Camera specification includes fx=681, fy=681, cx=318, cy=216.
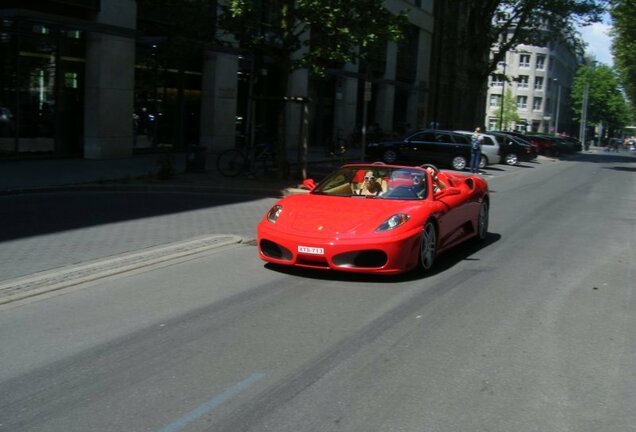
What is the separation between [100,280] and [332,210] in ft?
8.68

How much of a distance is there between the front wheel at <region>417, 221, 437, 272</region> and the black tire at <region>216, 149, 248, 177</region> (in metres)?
10.5

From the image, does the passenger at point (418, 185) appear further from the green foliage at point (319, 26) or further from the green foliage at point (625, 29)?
the green foliage at point (625, 29)

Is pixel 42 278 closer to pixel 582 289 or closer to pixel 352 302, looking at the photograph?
pixel 352 302

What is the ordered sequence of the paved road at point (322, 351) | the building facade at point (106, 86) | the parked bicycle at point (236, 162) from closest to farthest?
1. the paved road at point (322, 351)
2. the parked bicycle at point (236, 162)
3. the building facade at point (106, 86)

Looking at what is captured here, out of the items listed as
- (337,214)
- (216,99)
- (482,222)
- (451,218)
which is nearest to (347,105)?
(216,99)

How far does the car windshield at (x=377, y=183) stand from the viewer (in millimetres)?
8289

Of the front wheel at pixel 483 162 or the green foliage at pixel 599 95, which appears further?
the green foliage at pixel 599 95

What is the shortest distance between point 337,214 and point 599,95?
4847 inches

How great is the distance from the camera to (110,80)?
795 inches

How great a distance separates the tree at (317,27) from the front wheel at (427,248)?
8.81m

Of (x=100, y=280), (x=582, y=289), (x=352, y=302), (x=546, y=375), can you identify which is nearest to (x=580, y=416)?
(x=546, y=375)

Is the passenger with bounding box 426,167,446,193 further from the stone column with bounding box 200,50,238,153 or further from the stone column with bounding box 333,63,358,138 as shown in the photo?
the stone column with bounding box 333,63,358,138

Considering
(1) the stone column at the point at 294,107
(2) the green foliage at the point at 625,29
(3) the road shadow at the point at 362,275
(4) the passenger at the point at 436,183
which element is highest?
(2) the green foliage at the point at 625,29

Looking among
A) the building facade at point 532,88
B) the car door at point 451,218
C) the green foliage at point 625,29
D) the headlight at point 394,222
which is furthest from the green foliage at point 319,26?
the building facade at point 532,88
